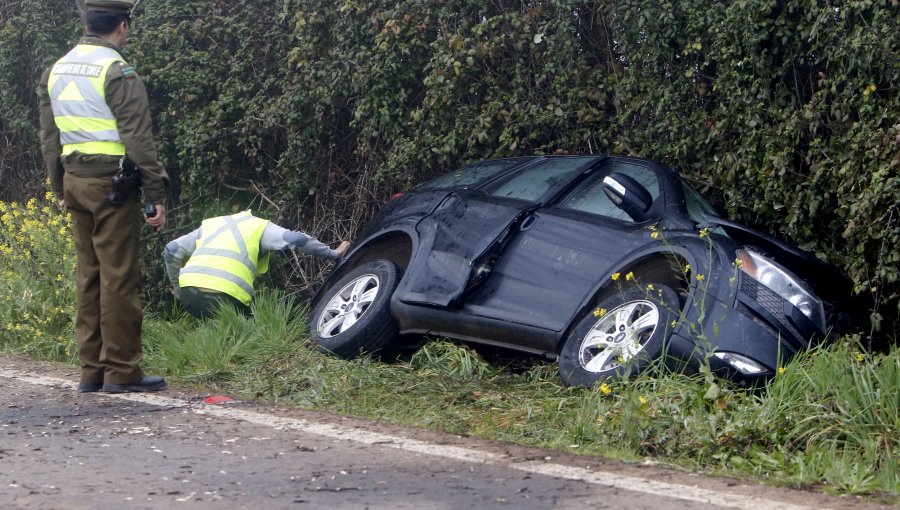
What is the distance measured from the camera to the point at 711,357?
18.0 feet

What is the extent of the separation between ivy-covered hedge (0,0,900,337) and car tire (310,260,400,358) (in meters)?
1.47

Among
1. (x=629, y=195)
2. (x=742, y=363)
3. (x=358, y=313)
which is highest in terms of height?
(x=629, y=195)

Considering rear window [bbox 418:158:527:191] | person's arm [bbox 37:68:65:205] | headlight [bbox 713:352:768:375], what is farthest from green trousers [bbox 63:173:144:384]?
headlight [bbox 713:352:768:375]

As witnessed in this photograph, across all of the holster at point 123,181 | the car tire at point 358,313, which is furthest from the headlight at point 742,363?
the holster at point 123,181

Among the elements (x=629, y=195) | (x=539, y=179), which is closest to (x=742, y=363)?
(x=629, y=195)

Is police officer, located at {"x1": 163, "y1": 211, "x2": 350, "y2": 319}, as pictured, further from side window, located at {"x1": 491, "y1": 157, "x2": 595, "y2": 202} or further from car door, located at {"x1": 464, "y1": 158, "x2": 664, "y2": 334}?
car door, located at {"x1": 464, "y1": 158, "x2": 664, "y2": 334}

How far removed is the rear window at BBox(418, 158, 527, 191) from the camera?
7.46 meters

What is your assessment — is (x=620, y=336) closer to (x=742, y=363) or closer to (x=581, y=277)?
(x=581, y=277)

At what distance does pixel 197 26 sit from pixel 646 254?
16.4ft

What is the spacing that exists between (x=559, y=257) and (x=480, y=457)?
196cm

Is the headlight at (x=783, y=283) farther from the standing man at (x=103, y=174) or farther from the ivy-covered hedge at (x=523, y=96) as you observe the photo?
the standing man at (x=103, y=174)

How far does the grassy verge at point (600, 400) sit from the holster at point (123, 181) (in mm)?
1175

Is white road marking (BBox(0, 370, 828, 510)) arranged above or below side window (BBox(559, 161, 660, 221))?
below

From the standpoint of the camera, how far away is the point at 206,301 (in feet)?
26.0
